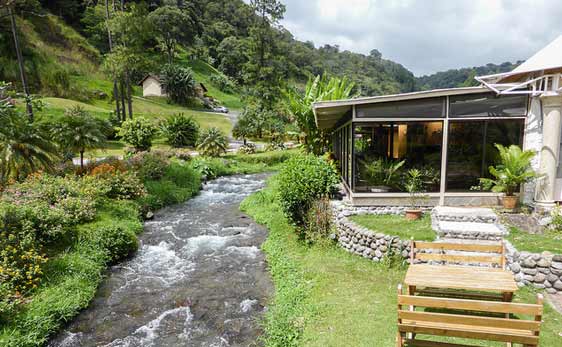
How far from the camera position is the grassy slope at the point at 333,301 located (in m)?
5.64

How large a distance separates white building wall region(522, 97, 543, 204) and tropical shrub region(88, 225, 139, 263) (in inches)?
484

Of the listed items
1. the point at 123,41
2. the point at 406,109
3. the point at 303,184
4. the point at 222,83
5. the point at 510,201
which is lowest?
the point at 510,201

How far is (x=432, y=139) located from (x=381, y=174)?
6.18 feet

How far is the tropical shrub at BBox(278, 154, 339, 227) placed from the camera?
10773mm

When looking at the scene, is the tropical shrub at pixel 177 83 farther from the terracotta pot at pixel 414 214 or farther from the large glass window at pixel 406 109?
the terracotta pot at pixel 414 214

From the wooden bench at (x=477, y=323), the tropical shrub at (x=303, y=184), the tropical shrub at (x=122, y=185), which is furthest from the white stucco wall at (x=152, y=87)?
the wooden bench at (x=477, y=323)

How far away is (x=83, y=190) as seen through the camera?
1237 cm

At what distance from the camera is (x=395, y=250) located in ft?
26.7

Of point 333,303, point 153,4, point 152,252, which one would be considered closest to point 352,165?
point 333,303

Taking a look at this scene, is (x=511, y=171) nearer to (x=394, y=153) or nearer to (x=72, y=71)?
(x=394, y=153)

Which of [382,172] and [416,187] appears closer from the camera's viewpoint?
[416,187]

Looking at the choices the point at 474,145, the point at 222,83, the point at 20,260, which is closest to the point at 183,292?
the point at 20,260

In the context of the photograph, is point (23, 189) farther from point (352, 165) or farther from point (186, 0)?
point (186, 0)

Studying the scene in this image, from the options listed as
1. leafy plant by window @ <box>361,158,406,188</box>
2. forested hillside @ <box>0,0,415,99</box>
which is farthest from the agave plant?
forested hillside @ <box>0,0,415,99</box>
